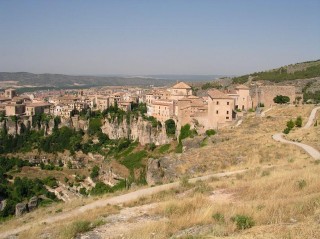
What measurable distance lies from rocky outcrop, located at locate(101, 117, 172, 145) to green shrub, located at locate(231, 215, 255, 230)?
43793 mm

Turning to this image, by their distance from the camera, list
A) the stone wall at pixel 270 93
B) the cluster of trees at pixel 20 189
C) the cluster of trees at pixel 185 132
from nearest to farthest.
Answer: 1. the cluster of trees at pixel 185 132
2. the stone wall at pixel 270 93
3. the cluster of trees at pixel 20 189

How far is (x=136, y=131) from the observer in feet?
207

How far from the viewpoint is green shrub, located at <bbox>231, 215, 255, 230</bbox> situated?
7.27 meters

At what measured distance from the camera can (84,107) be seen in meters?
87.8

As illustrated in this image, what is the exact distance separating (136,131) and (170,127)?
38.6ft

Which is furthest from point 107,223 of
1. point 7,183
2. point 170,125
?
point 7,183

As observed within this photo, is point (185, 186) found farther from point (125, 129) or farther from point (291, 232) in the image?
point (125, 129)

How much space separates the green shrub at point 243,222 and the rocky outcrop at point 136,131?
144 ft

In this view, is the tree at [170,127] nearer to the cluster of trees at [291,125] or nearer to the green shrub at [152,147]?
the green shrub at [152,147]

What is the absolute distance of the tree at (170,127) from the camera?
52.1m

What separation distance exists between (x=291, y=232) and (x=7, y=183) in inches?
2177

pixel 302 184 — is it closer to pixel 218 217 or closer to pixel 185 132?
pixel 218 217

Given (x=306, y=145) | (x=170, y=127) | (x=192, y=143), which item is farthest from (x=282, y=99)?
(x=306, y=145)

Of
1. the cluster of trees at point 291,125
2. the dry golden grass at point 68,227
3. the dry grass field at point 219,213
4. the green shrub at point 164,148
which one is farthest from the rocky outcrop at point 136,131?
the dry golden grass at point 68,227
